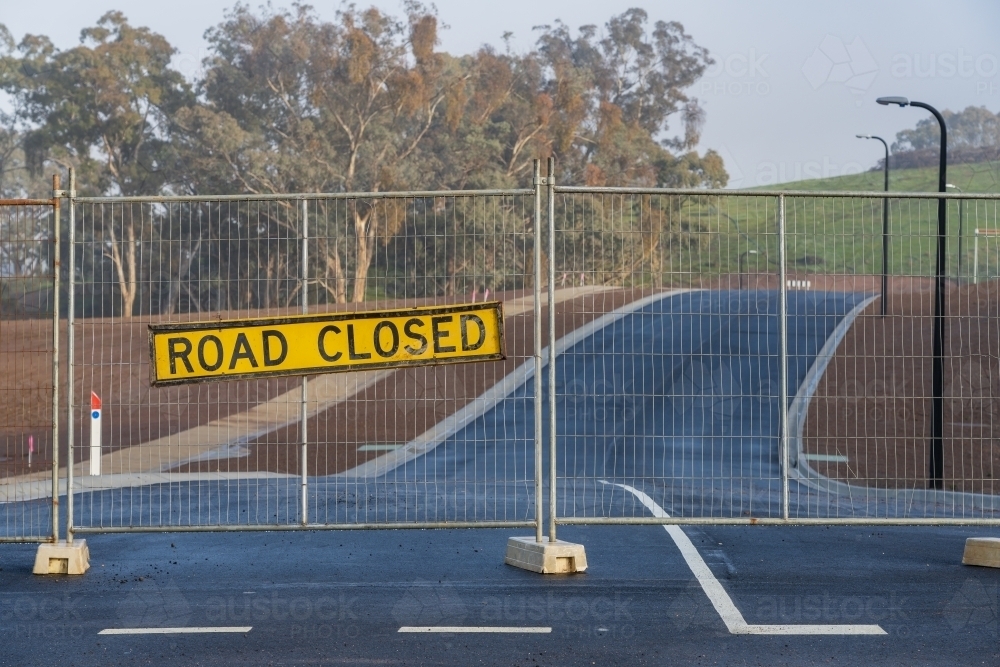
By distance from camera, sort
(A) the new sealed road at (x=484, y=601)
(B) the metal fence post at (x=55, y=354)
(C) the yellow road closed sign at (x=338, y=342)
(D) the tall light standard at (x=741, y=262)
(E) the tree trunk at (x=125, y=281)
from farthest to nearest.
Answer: (E) the tree trunk at (x=125, y=281) → (D) the tall light standard at (x=741, y=262) → (C) the yellow road closed sign at (x=338, y=342) → (B) the metal fence post at (x=55, y=354) → (A) the new sealed road at (x=484, y=601)

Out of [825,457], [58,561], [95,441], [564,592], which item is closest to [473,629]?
[564,592]

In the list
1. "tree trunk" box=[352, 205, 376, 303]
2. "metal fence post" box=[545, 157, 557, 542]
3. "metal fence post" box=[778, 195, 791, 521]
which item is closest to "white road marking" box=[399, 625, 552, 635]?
"metal fence post" box=[545, 157, 557, 542]

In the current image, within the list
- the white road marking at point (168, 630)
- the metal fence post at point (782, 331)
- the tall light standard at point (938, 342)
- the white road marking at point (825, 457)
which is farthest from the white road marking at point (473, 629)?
the white road marking at point (825, 457)

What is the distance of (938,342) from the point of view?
15.1 m

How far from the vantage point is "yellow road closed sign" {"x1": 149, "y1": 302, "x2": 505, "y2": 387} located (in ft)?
26.8

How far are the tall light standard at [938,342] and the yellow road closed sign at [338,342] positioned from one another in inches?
126

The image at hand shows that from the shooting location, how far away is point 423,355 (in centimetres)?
819

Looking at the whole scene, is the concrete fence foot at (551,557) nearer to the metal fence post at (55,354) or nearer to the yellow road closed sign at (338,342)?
the yellow road closed sign at (338,342)

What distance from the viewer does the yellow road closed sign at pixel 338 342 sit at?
26.8 feet

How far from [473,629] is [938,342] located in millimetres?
10457

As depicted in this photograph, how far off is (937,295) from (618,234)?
3038 mm

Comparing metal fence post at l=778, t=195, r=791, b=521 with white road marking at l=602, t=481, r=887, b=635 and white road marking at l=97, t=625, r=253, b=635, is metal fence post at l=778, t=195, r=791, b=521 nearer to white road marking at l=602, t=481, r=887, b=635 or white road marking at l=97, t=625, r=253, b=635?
white road marking at l=602, t=481, r=887, b=635

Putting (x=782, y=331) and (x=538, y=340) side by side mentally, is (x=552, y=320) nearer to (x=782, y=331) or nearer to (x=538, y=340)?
(x=538, y=340)

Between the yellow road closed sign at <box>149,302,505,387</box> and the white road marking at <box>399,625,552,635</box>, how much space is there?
7.04 feet
